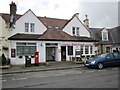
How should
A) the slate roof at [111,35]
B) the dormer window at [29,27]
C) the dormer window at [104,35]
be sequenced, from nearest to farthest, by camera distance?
the dormer window at [29,27]
the slate roof at [111,35]
the dormer window at [104,35]

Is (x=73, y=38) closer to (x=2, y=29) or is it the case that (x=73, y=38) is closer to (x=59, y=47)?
(x=59, y=47)

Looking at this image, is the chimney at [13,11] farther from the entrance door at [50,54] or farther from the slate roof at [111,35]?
the slate roof at [111,35]

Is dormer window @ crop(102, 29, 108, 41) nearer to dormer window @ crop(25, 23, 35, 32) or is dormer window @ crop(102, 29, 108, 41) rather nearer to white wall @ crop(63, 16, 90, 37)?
white wall @ crop(63, 16, 90, 37)

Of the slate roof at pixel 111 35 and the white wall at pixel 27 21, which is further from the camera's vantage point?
the slate roof at pixel 111 35

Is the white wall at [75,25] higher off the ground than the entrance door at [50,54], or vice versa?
the white wall at [75,25]

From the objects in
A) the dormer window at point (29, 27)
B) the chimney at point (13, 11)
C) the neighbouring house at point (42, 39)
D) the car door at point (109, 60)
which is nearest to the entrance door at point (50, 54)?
the neighbouring house at point (42, 39)

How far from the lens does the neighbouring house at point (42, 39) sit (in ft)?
63.9

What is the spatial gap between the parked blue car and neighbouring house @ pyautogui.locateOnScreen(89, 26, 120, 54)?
1170 centimetres

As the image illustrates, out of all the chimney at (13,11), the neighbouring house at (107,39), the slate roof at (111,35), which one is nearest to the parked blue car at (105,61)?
the neighbouring house at (107,39)

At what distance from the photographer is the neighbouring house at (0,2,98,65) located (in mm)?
19484

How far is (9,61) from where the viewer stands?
18.5 meters

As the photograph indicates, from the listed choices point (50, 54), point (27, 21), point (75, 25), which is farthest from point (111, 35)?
point (27, 21)

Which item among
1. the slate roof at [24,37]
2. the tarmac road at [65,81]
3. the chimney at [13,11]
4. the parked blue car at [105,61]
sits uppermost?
the chimney at [13,11]

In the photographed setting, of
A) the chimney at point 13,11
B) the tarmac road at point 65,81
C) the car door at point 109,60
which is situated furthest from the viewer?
the chimney at point 13,11
